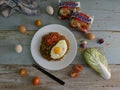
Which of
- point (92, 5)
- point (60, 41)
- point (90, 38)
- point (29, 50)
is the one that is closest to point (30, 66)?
point (29, 50)

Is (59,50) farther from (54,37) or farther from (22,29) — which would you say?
(22,29)

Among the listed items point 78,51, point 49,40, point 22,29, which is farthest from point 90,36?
point 22,29

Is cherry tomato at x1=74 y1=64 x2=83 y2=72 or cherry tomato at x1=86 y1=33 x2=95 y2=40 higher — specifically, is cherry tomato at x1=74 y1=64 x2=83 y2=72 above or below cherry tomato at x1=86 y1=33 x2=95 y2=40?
below

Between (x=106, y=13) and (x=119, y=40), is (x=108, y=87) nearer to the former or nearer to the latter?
(x=119, y=40)

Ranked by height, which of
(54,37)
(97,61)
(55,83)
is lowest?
(55,83)

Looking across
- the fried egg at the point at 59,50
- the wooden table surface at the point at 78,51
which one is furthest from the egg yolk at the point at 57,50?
the wooden table surface at the point at 78,51

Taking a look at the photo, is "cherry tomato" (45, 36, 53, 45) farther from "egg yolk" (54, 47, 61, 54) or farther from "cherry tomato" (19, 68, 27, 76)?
"cherry tomato" (19, 68, 27, 76)

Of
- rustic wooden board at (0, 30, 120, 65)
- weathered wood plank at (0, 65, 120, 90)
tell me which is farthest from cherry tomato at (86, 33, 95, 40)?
weathered wood plank at (0, 65, 120, 90)

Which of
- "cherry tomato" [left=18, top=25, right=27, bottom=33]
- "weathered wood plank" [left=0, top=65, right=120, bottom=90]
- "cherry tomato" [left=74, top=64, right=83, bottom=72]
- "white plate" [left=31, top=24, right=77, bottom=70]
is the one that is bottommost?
"weathered wood plank" [left=0, top=65, right=120, bottom=90]
